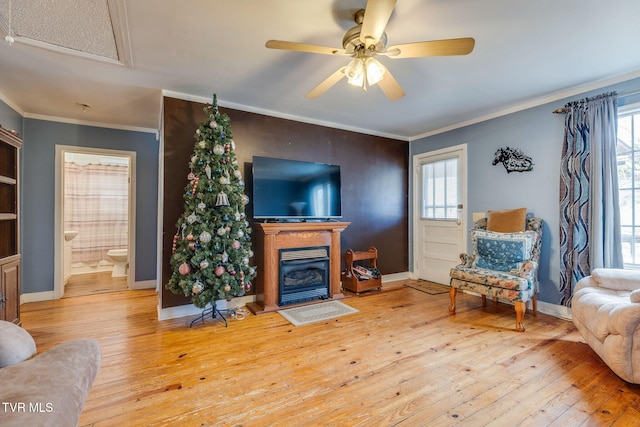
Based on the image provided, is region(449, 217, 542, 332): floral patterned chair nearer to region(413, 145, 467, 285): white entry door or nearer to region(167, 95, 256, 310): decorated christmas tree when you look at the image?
region(413, 145, 467, 285): white entry door

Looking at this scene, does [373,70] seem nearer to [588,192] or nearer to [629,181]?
[588,192]

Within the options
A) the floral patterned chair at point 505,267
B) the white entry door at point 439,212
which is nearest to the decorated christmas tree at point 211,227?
the floral patterned chair at point 505,267

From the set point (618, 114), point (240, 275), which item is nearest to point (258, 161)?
point (240, 275)

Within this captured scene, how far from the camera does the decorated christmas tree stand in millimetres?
2738

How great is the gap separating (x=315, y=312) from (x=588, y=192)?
3.04m

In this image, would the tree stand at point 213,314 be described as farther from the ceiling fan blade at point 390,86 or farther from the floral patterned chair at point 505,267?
the ceiling fan blade at point 390,86

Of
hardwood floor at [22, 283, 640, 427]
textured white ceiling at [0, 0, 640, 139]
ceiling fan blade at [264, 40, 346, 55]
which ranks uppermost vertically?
textured white ceiling at [0, 0, 640, 139]

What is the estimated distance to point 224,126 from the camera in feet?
9.52

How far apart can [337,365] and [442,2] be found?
2.51 meters

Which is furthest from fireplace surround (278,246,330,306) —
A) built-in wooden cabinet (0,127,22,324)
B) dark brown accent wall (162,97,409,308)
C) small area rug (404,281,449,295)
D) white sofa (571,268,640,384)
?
white sofa (571,268,640,384)

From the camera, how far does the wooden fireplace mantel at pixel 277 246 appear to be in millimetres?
3246

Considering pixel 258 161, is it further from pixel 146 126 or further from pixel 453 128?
pixel 453 128

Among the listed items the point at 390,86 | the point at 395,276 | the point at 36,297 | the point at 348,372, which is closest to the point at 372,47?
the point at 390,86

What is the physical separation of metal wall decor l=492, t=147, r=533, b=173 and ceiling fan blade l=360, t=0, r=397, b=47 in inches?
107
